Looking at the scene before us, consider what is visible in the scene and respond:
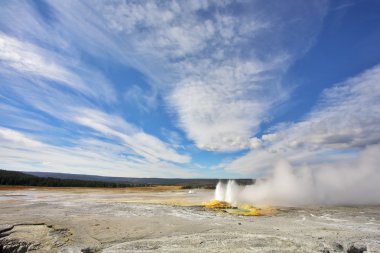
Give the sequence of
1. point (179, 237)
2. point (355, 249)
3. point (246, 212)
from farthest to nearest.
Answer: point (246, 212) → point (179, 237) → point (355, 249)

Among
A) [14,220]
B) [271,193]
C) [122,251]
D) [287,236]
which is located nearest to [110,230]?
[122,251]

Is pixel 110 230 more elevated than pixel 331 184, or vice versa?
pixel 331 184

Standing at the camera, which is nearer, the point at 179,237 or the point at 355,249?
the point at 355,249

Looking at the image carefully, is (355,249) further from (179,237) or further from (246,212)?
(246,212)

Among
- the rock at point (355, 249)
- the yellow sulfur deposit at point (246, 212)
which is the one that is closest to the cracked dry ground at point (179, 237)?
the rock at point (355, 249)

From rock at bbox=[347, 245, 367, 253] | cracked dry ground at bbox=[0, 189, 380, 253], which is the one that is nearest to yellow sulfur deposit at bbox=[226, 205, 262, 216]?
cracked dry ground at bbox=[0, 189, 380, 253]

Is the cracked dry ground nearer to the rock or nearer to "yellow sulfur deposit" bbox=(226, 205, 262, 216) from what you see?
the rock

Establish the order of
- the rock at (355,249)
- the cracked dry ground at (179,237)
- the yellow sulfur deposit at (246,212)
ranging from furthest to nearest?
1. the yellow sulfur deposit at (246,212)
2. the rock at (355,249)
3. the cracked dry ground at (179,237)

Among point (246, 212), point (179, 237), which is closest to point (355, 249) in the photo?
point (179, 237)

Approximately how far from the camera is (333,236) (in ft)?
33.7

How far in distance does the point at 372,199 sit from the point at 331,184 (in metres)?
6.68

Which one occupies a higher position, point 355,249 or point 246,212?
point 246,212

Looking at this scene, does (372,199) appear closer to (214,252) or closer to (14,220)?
(214,252)

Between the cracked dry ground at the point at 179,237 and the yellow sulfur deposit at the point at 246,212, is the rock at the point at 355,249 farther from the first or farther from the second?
the yellow sulfur deposit at the point at 246,212
